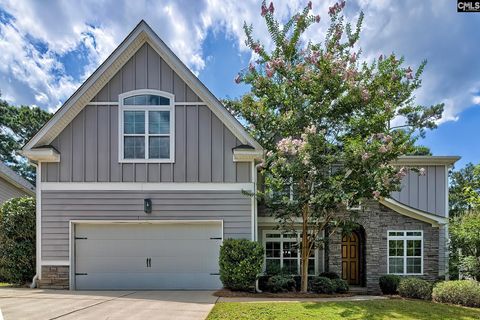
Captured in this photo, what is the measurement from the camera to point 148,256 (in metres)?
9.73

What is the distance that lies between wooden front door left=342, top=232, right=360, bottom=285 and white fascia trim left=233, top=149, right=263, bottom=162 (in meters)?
5.01

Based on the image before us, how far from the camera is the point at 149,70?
9.85 metres

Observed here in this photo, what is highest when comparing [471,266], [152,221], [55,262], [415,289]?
[152,221]

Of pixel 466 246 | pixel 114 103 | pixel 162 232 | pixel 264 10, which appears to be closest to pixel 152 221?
pixel 162 232

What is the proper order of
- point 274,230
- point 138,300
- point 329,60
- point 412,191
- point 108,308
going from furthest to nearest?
1. point 412,191
2. point 274,230
3. point 329,60
4. point 138,300
5. point 108,308

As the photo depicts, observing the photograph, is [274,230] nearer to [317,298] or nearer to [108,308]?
[317,298]

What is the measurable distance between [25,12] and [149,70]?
4022mm

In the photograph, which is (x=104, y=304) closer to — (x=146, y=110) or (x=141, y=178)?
(x=141, y=178)

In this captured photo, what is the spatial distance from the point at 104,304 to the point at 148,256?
2.63 metres

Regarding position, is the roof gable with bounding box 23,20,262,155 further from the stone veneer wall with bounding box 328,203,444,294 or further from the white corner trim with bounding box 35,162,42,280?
the stone veneer wall with bounding box 328,203,444,294

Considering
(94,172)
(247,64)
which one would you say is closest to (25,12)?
(94,172)

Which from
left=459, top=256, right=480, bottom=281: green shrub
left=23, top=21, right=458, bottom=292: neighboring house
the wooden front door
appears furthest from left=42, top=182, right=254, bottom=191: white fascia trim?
left=459, top=256, right=480, bottom=281: green shrub

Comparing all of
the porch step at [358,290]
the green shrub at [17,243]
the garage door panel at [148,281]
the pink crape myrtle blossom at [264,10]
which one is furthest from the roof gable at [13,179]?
the porch step at [358,290]

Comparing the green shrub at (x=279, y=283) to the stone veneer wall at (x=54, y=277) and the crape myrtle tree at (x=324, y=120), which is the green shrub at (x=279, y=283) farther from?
the stone veneer wall at (x=54, y=277)
